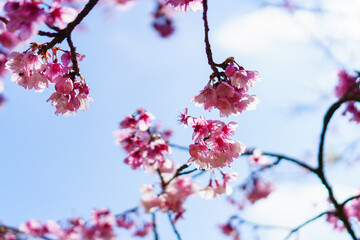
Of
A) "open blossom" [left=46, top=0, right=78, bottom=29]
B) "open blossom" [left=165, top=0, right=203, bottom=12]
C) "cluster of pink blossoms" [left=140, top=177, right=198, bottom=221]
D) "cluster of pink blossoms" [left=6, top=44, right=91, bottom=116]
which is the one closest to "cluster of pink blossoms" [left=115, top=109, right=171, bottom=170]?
"cluster of pink blossoms" [left=140, top=177, right=198, bottom=221]

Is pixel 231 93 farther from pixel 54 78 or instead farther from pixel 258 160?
pixel 258 160

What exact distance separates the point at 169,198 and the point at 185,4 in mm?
2282

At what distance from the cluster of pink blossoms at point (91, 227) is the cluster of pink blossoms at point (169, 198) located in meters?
1.11

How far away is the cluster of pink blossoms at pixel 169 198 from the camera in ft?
10.9

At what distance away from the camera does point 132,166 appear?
111 inches

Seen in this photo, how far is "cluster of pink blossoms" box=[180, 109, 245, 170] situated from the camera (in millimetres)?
1606

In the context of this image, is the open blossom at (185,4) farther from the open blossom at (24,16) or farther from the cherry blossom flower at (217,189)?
the cherry blossom flower at (217,189)

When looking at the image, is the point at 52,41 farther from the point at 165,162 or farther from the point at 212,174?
the point at 165,162

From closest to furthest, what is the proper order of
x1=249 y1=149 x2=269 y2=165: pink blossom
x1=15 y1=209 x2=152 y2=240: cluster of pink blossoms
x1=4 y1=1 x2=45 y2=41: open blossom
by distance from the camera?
1. x1=4 y1=1 x2=45 y2=41: open blossom
2. x1=249 y1=149 x2=269 y2=165: pink blossom
3. x1=15 y1=209 x2=152 y2=240: cluster of pink blossoms

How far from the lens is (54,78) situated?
1.57 metres

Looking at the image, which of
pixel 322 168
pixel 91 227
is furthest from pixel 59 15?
pixel 91 227

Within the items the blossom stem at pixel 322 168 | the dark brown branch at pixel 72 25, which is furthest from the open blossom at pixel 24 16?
the blossom stem at pixel 322 168

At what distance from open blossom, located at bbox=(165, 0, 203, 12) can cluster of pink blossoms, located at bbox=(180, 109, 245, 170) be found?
592 mm

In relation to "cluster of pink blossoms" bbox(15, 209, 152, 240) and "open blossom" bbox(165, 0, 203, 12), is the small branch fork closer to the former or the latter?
"open blossom" bbox(165, 0, 203, 12)
